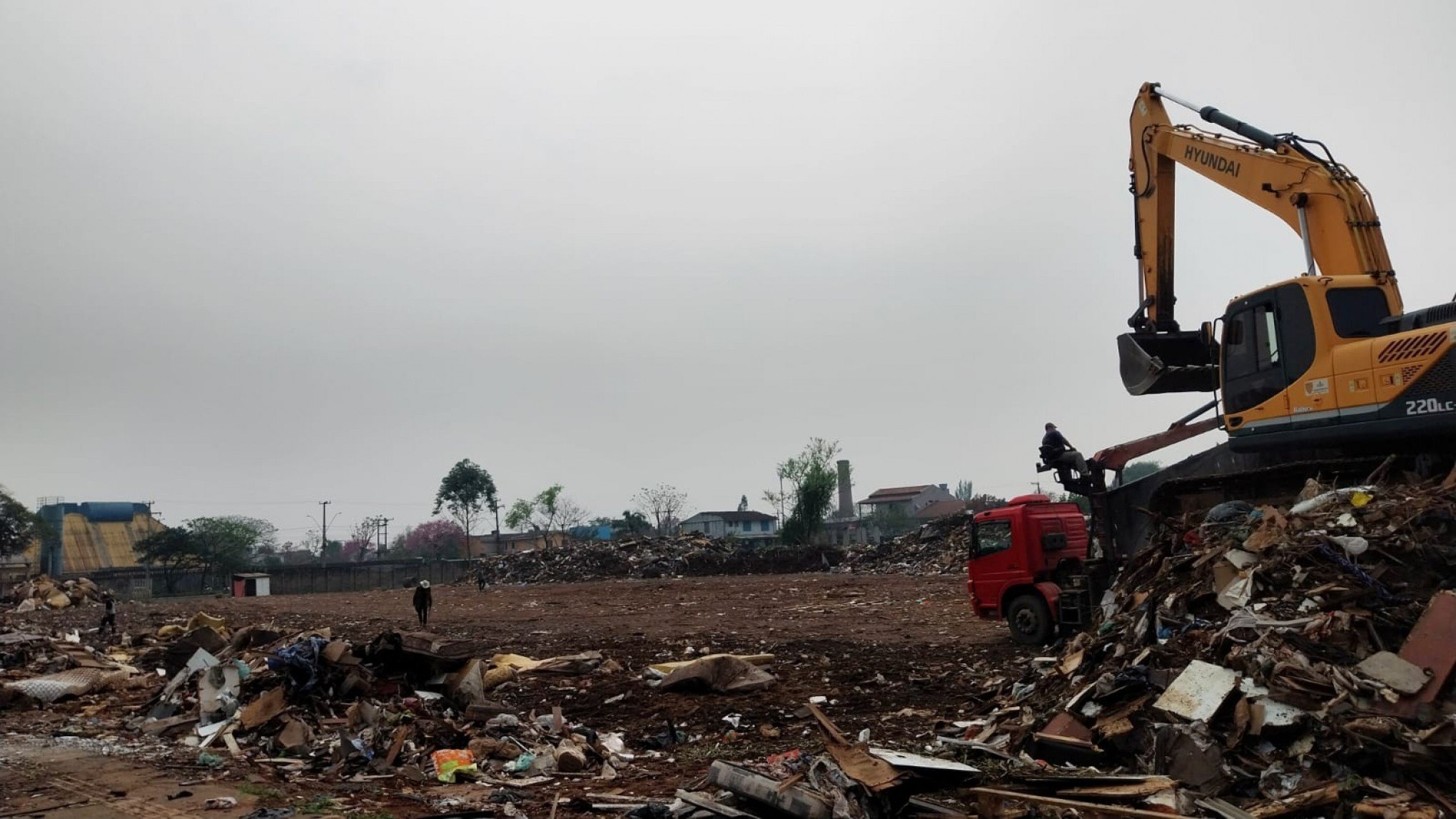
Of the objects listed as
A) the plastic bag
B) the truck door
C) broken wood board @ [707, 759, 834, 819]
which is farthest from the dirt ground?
broken wood board @ [707, 759, 834, 819]

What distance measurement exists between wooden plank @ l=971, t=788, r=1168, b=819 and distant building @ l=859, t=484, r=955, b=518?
87674 mm

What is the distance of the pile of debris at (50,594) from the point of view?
1359 inches

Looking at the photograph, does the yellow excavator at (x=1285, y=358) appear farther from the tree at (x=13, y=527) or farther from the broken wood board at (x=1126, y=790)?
the tree at (x=13, y=527)

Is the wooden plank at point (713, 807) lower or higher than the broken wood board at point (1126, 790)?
lower

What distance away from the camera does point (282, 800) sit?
7.10 meters

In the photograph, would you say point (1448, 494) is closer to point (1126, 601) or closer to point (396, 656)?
point (1126, 601)

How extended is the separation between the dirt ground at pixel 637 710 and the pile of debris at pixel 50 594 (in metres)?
15.5

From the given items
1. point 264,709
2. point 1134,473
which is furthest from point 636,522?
point 264,709

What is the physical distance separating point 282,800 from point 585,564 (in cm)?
4043

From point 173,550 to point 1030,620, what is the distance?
2368 inches

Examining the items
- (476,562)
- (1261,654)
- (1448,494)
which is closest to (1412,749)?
(1261,654)

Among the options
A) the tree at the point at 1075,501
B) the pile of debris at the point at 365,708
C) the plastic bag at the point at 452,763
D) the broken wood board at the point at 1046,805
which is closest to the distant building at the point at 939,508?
the tree at the point at 1075,501

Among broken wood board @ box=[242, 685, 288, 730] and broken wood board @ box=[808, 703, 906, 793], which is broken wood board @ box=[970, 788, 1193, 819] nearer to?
broken wood board @ box=[808, 703, 906, 793]

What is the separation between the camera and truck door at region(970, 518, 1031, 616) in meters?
13.1
